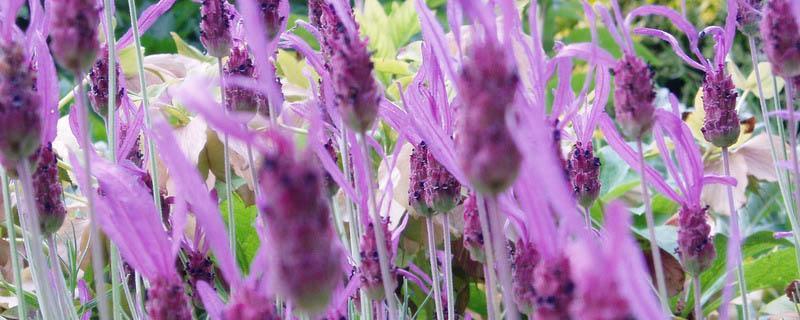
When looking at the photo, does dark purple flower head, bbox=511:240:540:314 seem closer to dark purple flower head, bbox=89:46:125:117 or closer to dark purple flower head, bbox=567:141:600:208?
dark purple flower head, bbox=567:141:600:208

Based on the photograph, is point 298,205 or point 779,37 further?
point 779,37

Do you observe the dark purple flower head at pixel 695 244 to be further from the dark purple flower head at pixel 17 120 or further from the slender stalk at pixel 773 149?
the dark purple flower head at pixel 17 120

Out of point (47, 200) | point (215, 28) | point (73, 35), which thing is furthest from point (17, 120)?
point (215, 28)

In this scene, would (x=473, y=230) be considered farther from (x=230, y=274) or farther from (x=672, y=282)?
(x=672, y=282)

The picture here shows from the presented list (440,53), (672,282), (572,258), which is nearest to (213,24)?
(440,53)

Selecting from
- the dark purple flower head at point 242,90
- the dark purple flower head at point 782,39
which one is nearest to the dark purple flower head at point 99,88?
the dark purple flower head at point 242,90
